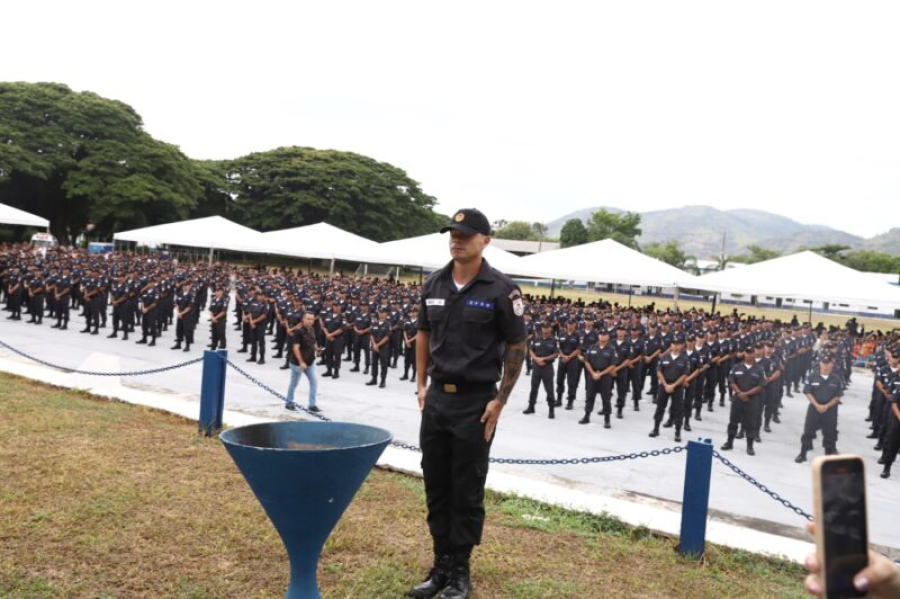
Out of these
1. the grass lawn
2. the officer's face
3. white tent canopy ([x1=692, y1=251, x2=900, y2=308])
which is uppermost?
white tent canopy ([x1=692, y1=251, x2=900, y2=308])

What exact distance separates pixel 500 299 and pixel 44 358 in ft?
38.4

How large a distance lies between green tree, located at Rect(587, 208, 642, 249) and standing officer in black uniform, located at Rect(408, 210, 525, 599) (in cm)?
7225

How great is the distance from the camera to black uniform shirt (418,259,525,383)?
3.56 metres

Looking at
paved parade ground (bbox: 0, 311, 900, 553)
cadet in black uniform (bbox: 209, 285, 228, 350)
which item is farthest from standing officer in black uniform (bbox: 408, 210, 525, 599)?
cadet in black uniform (bbox: 209, 285, 228, 350)

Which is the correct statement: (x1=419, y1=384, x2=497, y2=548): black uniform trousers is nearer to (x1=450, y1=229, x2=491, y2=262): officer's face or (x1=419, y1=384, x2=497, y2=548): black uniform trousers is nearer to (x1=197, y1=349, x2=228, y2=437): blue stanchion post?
(x1=450, y1=229, x2=491, y2=262): officer's face

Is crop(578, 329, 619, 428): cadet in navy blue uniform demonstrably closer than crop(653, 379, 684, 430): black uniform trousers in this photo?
No

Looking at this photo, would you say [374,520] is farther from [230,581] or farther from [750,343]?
[750,343]

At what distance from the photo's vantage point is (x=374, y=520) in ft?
16.1

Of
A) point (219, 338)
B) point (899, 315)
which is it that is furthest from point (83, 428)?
point (899, 315)

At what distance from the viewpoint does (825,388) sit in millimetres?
9516

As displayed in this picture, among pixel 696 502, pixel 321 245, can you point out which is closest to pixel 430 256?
pixel 321 245

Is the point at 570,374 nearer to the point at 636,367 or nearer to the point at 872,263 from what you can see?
the point at 636,367

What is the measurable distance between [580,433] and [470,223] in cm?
717

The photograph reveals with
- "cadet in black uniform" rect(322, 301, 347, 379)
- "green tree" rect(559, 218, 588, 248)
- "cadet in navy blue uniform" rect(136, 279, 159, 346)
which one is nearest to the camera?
"cadet in black uniform" rect(322, 301, 347, 379)
